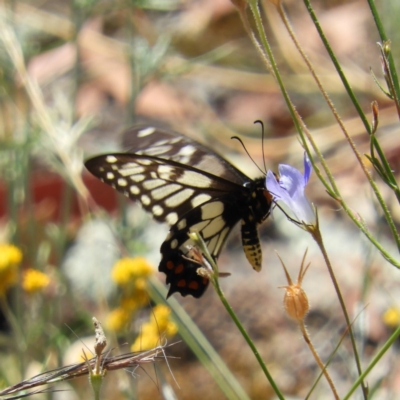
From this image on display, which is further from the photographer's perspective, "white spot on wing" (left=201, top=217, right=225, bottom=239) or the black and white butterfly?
"white spot on wing" (left=201, top=217, right=225, bottom=239)

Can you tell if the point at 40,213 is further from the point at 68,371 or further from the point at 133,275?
the point at 68,371

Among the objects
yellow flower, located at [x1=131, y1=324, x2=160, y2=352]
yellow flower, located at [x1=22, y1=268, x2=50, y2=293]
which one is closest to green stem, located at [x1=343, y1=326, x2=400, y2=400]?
yellow flower, located at [x1=131, y1=324, x2=160, y2=352]

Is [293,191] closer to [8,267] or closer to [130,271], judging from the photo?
[130,271]

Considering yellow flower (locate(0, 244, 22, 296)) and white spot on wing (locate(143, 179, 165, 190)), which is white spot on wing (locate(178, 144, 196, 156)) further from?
yellow flower (locate(0, 244, 22, 296))

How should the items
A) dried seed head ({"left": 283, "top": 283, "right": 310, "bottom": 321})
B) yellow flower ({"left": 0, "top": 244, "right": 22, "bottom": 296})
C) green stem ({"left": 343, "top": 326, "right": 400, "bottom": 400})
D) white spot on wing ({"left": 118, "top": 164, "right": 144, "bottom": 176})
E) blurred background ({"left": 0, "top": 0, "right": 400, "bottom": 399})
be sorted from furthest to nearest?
blurred background ({"left": 0, "top": 0, "right": 400, "bottom": 399}) < yellow flower ({"left": 0, "top": 244, "right": 22, "bottom": 296}) < white spot on wing ({"left": 118, "top": 164, "right": 144, "bottom": 176}) < dried seed head ({"left": 283, "top": 283, "right": 310, "bottom": 321}) < green stem ({"left": 343, "top": 326, "right": 400, "bottom": 400})

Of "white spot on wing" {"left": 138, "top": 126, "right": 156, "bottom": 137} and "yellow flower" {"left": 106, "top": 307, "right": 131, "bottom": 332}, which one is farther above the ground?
"white spot on wing" {"left": 138, "top": 126, "right": 156, "bottom": 137}

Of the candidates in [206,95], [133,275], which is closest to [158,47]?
[133,275]
